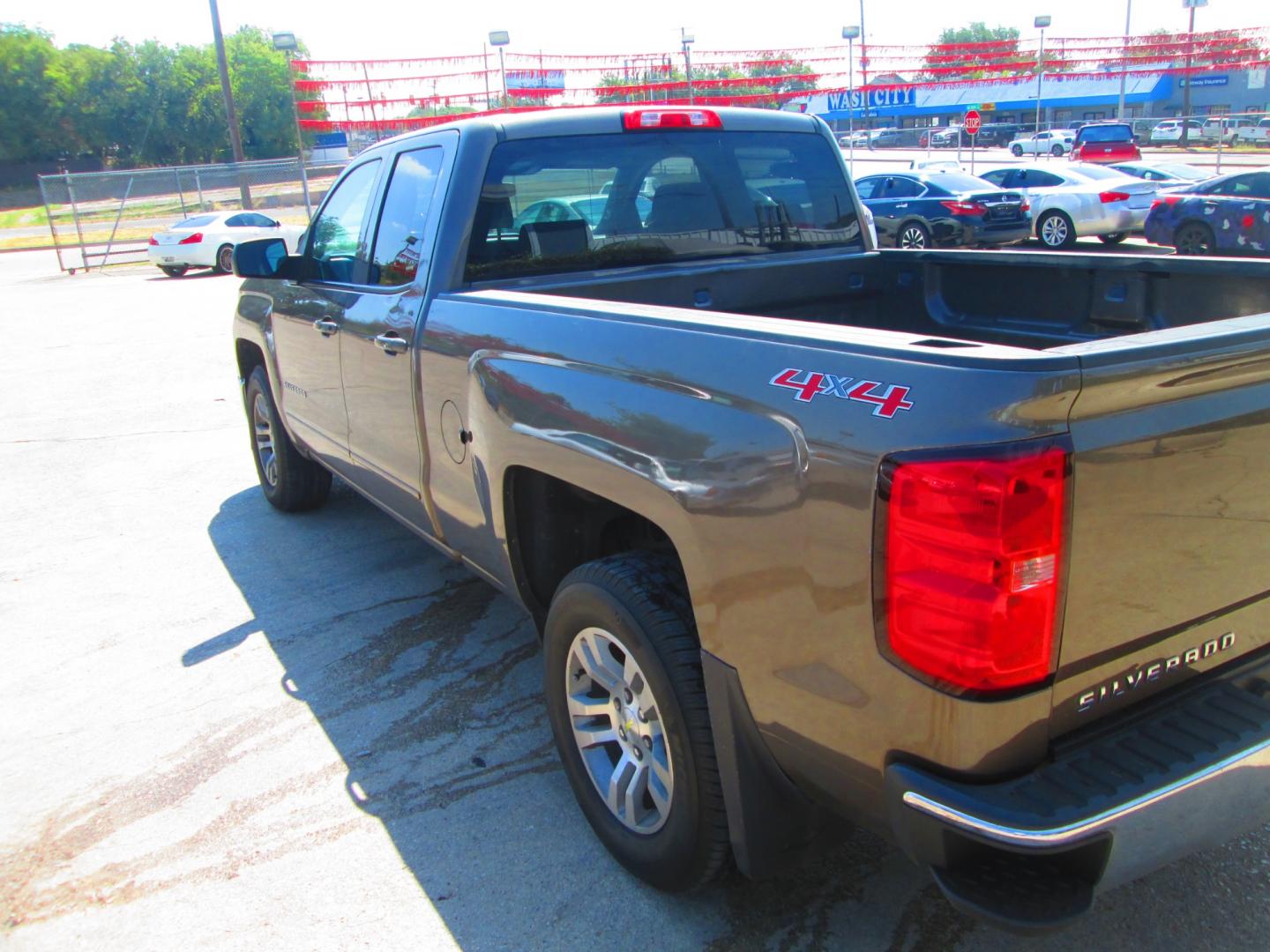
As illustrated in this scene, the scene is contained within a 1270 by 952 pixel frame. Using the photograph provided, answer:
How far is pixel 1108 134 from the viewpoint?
117 ft

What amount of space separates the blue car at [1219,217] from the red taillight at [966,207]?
2.69 m

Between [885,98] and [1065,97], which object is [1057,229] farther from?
[1065,97]

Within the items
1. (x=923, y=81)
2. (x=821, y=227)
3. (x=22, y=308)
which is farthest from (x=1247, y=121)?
(x=821, y=227)

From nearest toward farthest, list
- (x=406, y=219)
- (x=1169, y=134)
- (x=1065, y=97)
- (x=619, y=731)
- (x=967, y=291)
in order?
(x=619, y=731)
(x=406, y=219)
(x=967, y=291)
(x=1169, y=134)
(x=1065, y=97)

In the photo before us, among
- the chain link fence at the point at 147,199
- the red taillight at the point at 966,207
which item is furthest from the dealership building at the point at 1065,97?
the red taillight at the point at 966,207

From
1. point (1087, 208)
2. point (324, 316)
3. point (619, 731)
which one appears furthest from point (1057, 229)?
point (619, 731)

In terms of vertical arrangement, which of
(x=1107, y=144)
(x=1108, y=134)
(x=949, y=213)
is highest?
(x=1108, y=134)

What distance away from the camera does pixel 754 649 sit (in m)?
2.20

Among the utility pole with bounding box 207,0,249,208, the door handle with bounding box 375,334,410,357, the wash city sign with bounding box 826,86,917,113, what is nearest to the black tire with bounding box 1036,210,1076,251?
the door handle with bounding box 375,334,410,357

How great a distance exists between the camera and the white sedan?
23.4m

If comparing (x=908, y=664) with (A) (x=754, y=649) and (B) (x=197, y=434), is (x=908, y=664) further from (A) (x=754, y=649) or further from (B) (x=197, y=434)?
(B) (x=197, y=434)

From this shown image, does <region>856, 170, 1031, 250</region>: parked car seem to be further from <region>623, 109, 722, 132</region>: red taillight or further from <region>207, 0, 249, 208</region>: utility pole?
<region>207, 0, 249, 208</region>: utility pole

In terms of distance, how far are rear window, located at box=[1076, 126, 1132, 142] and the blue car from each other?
2128cm

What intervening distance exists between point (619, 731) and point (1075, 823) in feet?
4.38
